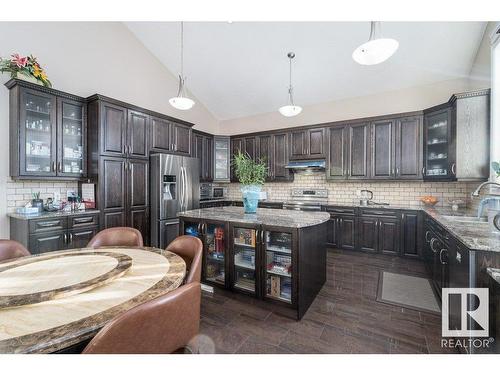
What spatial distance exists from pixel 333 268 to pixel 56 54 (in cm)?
530

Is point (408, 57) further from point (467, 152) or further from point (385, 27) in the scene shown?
point (467, 152)

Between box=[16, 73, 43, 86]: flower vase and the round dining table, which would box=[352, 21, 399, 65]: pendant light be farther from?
box=[16, 73, 43, 86]: flower vase

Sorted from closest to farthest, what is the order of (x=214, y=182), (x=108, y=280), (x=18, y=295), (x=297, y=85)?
(x=18, y=295) → (x=108, y=280) → (x=297, y=85) → (x=214, y=182)

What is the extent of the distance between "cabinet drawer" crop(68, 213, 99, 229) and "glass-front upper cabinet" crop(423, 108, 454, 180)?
5.23 m

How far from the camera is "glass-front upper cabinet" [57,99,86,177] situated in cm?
317

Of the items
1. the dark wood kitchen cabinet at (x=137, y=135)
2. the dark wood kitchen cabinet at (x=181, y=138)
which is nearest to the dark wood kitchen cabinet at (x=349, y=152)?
the dark wood kitchen cabinet at (x=181, y=138)

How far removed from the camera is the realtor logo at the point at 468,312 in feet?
4.60

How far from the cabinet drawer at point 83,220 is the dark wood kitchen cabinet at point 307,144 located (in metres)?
3.91

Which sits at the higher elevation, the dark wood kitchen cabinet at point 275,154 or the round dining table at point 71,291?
the dark wood kitchen cabinet at point 275,154

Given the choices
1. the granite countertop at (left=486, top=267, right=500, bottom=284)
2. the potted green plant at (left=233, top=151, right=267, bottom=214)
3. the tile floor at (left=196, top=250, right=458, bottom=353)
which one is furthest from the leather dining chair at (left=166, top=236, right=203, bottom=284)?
the granite countertop at (left=486, top=267, right=500, bottom=284)

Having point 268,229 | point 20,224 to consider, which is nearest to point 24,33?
point 20,224

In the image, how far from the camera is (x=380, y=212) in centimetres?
399

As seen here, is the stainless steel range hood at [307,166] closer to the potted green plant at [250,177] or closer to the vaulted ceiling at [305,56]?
the vaulted ceiling at [305,56]
